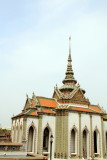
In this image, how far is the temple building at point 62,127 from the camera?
38.4m

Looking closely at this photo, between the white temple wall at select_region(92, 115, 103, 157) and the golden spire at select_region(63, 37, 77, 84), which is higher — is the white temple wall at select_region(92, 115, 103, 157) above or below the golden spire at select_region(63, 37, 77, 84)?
below

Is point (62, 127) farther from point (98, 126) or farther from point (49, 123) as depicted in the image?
point (98, 126)

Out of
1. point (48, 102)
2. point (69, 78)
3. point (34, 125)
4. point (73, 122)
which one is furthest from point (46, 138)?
point (69, 78)

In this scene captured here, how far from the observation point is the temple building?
126ft

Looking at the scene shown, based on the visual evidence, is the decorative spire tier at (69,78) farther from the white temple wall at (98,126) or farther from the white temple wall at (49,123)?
the white temple wall at (49,123)

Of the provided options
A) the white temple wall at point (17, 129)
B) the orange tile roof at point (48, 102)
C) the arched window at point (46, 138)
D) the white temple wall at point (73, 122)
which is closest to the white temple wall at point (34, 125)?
the white temple wall at point (17, 129)

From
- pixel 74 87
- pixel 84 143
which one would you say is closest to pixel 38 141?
pixel 84 143

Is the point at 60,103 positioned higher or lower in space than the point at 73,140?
higher

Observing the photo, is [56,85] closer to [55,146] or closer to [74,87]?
[74,87]

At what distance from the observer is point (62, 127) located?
3991 cm

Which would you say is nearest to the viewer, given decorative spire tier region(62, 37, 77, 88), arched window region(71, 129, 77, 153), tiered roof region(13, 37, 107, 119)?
arched window region(71, 129, 77, 153)

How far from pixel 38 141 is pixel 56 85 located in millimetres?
15537

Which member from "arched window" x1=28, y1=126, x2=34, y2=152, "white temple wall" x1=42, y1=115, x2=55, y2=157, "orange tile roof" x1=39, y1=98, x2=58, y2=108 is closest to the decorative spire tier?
"orange tile roof" x1=39, y1=98, x2=58, y2=108

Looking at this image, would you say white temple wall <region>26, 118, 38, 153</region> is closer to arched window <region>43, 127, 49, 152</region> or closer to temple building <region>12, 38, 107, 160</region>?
temple building <region>12, 38, 107, 160</region>
